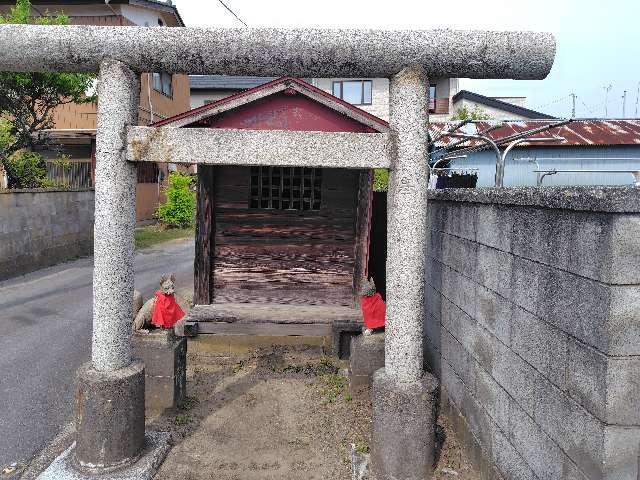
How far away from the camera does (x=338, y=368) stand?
7.73 m

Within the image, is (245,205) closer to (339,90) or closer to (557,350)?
(557,350)

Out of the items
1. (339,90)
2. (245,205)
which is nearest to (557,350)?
(245,205)

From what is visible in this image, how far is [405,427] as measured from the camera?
174 inches

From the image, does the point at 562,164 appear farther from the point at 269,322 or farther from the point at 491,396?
the point at 491,396

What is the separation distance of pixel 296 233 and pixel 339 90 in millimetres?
24484

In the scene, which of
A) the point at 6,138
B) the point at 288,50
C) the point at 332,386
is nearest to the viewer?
the point at 288,50

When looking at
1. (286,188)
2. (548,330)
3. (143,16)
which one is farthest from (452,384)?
(143,16)

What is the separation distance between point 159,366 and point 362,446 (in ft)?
8.78

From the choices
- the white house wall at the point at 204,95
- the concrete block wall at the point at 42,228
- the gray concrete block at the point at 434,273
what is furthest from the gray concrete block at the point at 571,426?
the white house wall at the point at 204,95

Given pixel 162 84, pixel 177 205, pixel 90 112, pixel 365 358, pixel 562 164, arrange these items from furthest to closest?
pixel 162 84, pixel 177 205, pixel 90 112, pixel 562 164, pixel 365 358

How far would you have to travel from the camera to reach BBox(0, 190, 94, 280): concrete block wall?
41.8 ft

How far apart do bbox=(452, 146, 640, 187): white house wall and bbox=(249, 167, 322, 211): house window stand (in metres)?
6.99

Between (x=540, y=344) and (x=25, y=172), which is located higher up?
(x=25, y=172)

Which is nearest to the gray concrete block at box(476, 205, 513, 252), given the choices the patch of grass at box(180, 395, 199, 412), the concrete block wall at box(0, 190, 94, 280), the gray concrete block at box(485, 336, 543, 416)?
the gray concrete block at box(485, 336, 543, 416)
